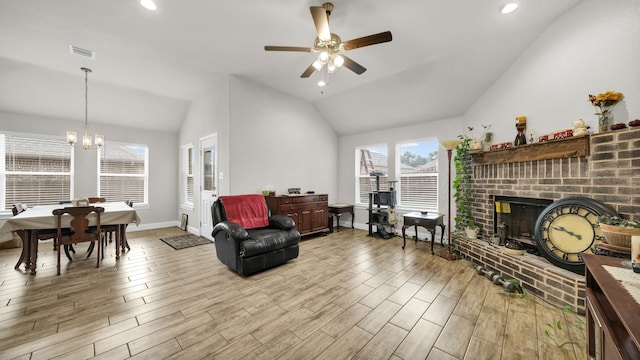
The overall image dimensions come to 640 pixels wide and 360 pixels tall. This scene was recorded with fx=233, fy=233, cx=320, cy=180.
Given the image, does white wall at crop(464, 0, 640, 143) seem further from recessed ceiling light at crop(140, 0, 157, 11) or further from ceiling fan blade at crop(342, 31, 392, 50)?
recessed ceiling light at crop(140, 0, 157, 11)

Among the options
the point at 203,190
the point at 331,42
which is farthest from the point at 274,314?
the point at 203,190

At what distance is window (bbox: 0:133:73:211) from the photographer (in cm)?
445

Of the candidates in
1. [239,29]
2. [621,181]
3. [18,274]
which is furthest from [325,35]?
[18,274]

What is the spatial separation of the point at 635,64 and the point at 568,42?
0.71 m

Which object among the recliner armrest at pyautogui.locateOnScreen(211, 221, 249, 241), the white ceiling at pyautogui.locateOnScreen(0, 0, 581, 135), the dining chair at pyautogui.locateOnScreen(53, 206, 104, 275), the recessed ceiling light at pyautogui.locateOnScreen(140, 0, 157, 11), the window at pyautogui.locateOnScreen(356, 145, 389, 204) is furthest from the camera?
the window at pyautogui.locateOnScreen(356, 145, 389, 204)

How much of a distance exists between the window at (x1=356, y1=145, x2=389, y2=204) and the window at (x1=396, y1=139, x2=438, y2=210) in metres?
0.37

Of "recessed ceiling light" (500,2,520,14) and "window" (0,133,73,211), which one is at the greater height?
"recessed ceiling light" (500,2,520,14)

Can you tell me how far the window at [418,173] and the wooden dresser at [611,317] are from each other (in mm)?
3454

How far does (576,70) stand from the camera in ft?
8.79

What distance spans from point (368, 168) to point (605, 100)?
4.02 meters

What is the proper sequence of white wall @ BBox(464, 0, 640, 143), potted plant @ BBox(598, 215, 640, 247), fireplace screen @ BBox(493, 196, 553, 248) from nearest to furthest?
potted plant @ BBox(598, 215, 640, 247), white wall @ BBox(464, 0, 640, 143), fireplace screen @ BBox(493, 196, 553, 248)

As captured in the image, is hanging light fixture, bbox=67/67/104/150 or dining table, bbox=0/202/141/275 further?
hanging light fixture, bbox=67/67/104/150

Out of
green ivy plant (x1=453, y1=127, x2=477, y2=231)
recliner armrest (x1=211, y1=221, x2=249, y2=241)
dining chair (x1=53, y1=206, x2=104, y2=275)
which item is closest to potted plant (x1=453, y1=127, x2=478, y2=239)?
green ivy plant (x1=453, y1=127, x2=477, y2=231)

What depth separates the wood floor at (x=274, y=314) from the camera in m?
1.73
